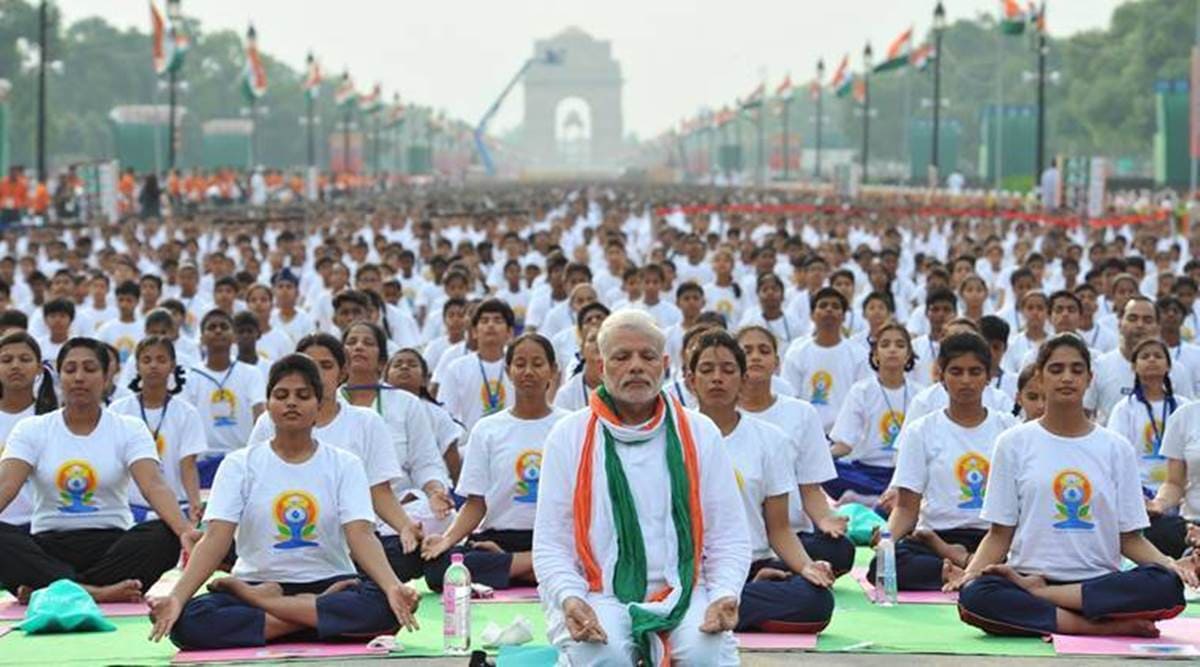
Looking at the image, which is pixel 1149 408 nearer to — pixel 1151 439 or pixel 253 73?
pixel 1151 439

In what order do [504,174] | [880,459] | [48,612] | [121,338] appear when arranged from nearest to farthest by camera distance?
1. [48,612]
2. [880,459]
3. [121,338]
4. [504,174]

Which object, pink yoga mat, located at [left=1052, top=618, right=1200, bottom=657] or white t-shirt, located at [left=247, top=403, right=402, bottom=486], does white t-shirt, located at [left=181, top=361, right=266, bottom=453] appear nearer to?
white t-shirt, located at [left=247, top=403, right=402, bottom=486]

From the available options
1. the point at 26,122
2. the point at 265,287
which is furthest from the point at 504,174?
the point at 265,287

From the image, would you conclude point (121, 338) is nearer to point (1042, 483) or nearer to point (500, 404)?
point (500, 404)

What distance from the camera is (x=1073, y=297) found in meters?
16.4

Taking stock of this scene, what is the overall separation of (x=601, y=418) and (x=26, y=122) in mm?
93936

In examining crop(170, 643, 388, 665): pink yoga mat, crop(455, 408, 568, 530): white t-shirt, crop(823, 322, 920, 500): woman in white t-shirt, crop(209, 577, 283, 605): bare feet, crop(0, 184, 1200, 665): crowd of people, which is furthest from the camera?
crop(823, 322, 920, 500): woman in white t-shirt

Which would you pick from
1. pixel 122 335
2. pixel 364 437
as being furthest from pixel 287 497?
pixel 122 335

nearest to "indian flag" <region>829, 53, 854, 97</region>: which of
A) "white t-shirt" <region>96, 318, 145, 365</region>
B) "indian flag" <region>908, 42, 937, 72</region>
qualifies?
"indian flag" <region>908, 42, 937, 72</region>

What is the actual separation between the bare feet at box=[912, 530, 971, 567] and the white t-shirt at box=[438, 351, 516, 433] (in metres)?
3.92

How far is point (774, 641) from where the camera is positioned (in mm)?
10016

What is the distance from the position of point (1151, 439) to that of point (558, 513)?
19.2 ft

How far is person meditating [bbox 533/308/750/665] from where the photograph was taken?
784 cm

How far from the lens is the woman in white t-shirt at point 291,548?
30.7ft
